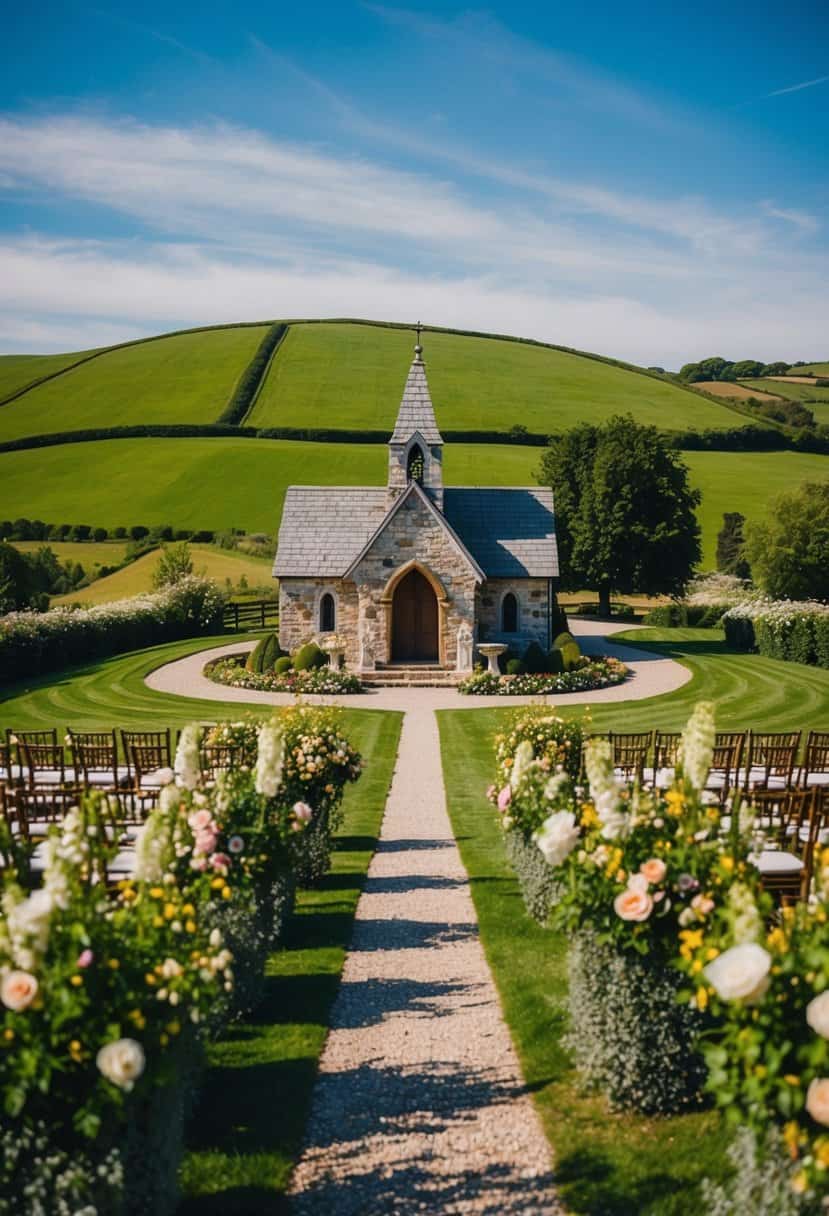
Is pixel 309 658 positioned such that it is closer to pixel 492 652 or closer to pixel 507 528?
pixel 492 652

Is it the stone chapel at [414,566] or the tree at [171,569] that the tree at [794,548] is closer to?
the stone chapel at [414,566]

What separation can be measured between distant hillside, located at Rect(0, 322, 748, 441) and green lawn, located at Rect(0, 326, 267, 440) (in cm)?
13

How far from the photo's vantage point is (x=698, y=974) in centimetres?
545

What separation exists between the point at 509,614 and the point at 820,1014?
104ft

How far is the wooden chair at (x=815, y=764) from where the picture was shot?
592 inches

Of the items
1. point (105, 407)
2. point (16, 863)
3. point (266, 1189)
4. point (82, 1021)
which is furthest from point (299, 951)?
point (105, 407)

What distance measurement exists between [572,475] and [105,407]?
177ft

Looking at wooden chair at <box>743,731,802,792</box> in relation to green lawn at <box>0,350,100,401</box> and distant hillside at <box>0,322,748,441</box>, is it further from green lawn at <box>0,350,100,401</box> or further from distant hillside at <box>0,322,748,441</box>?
green lawn at <box>0,350,100,401</box>

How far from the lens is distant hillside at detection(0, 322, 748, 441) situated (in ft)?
289

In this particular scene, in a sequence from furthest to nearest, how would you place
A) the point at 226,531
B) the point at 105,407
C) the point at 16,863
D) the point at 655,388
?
1. the point at 655,388
2. the point at 105,407
3. the point at 226,531
4. the point at 16,863

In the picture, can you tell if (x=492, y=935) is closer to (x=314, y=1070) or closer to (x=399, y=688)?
(x=314, y=1070)

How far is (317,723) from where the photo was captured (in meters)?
12.8

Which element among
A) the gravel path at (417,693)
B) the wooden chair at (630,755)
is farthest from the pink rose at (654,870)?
the gravel path at (417,693)

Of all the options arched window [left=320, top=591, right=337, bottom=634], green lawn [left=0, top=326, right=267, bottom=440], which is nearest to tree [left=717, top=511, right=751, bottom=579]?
arched window [left=320, top=591, right=337, bottom=634]
